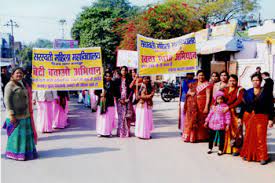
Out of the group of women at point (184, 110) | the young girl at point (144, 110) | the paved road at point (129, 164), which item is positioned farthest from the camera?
the young girl at point (144, 110)

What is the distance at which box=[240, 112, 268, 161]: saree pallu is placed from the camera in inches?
199

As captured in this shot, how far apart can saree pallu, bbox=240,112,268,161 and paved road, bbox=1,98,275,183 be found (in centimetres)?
17

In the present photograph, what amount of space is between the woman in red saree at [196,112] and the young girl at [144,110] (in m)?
0.87

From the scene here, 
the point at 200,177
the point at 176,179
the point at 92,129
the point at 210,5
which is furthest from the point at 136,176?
the point at 210,5

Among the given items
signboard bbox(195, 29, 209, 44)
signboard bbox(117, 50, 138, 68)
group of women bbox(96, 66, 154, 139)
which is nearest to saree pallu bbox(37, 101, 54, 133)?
group of women bbox(96, 66, 154, 139)

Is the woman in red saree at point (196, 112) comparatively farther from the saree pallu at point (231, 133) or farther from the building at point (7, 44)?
the building at point (7, 44)

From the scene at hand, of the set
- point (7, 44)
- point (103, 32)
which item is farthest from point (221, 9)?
point (7, 44)

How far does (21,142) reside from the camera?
17.3ft

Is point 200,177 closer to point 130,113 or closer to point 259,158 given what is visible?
point 259,158

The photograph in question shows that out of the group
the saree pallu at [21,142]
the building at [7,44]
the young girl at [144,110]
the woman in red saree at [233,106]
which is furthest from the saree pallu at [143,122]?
the building at [7,44]

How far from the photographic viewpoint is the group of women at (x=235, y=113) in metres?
5.05

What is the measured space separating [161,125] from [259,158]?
4.02m

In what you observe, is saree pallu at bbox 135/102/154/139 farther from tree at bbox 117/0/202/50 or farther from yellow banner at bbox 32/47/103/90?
tree at bbox 117/0/202/50

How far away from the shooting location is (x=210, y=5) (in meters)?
24.4
